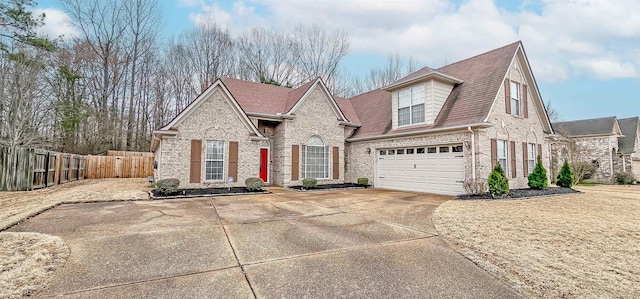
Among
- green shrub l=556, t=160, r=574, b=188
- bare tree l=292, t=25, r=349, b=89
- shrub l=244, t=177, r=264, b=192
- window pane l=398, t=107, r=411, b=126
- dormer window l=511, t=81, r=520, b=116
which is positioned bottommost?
shrub l=244, t=177, r=264, b=192

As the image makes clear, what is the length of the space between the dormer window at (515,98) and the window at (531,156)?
182cm

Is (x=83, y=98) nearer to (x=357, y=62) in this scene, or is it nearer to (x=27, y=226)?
(x=27, y=226)

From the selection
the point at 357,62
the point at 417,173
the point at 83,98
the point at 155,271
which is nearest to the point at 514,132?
the point at 417,173

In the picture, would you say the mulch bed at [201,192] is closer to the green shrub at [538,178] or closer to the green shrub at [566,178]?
the green shrub at [538,178]

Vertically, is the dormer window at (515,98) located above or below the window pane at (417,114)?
above

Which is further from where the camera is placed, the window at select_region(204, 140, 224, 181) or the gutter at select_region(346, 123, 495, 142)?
the window at select_region(204, 140, 224, 181)

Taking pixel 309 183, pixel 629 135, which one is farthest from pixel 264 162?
pixel 629 135

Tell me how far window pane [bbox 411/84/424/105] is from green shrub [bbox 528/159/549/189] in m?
5.90

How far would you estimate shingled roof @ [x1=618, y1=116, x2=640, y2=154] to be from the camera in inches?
977

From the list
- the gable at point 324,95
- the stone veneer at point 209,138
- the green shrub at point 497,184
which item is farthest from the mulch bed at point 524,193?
the stone veneer at point 209,138

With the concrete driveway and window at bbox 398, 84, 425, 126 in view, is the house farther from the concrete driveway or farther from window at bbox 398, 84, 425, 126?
the concrete driveway

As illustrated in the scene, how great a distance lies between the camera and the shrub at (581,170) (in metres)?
20.8

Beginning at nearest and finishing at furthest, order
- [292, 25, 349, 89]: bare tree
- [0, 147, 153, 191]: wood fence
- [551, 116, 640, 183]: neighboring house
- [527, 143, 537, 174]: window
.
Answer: [0, 147, 153, 191]: wood fence, [527, 143, 537, 174]: window, [551, 116, 640, 183]: neighboring house, [292, 25, 349, 89]: bare tree

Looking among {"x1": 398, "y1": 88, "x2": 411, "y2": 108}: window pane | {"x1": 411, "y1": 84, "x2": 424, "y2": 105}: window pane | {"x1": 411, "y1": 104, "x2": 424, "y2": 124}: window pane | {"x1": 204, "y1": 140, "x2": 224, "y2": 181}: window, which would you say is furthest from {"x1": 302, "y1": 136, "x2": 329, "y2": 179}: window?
{"x1": 411, "y1": 84, "x2": 424, "y2": 105}: window pane
